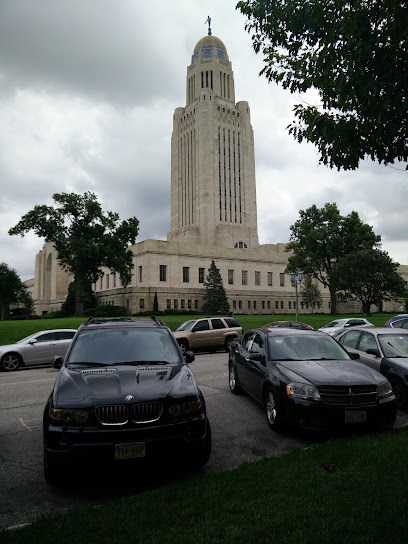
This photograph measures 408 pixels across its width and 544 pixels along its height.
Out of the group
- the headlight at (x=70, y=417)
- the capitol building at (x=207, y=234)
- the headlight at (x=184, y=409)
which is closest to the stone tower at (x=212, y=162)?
the capitol building at (x=207, y=234)

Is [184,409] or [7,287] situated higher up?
[7,287]

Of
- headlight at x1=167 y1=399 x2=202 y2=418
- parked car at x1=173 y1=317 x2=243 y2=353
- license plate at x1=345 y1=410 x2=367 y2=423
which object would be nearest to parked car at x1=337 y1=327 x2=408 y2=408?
license plate at x1=345 y1=410 x2=367 y2=423

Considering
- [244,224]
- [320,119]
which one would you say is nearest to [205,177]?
[244,224]

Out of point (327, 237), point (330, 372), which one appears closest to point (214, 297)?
point (327, 237)

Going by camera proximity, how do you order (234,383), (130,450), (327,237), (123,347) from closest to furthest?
1. (130,450)
2. (123,347)
3. (234,383)
4. (327,237)

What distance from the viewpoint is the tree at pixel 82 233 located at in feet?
160

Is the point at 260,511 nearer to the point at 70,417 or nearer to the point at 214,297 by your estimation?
the point at 70,417

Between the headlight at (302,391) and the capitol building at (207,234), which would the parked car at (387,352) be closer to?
the headlight at (302,391)

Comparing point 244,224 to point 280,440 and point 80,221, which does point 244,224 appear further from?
point 280,440

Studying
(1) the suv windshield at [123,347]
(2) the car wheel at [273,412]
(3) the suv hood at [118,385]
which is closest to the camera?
(3) the suv hood at [118,385]

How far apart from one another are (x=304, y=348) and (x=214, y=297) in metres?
57.2

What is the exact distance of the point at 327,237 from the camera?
2066 inches

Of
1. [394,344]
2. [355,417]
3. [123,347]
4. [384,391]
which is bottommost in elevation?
[355,417]

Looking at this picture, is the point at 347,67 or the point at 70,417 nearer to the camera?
the point at 70,417
